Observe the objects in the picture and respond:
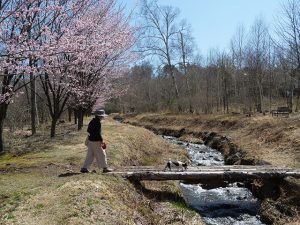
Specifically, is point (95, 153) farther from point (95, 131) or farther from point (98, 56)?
point (98, 56)

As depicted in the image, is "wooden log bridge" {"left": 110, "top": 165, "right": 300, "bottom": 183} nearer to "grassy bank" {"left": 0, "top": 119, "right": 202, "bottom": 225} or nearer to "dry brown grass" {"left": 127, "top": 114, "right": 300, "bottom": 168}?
"grassy bank" {"left": 0, "top": 119, "right": 202, "bottom": 225}

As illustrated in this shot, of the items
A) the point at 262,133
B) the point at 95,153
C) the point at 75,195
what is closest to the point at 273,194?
the point at 95,153

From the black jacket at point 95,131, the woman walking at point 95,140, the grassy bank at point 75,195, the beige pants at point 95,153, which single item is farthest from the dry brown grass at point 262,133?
the black jacket at point 95,131

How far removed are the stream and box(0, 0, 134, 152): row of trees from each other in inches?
236

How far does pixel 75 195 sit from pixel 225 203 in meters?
5.59

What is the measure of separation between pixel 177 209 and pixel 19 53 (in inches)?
225

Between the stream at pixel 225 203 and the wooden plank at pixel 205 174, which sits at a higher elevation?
the wooden plank at pixel 205 174

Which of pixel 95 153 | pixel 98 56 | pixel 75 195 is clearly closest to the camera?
pixel 75 195

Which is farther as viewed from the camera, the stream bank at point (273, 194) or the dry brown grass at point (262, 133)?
the dry brown grass at point (262, 133)

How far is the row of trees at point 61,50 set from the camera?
10.5 m

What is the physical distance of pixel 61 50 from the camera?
11180 mm

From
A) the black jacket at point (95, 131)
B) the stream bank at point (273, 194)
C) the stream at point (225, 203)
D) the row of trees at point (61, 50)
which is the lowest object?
the stream at point (225, 203)

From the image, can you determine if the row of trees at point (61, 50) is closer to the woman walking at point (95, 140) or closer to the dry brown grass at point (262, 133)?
the woman walking at point (95, 140)

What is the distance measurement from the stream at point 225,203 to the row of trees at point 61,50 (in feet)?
19.7
